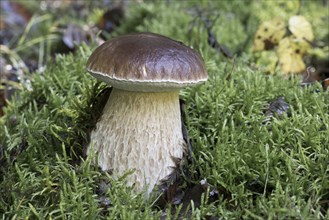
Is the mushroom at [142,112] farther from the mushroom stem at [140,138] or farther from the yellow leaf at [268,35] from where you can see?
the yellow leaf at [268,35]

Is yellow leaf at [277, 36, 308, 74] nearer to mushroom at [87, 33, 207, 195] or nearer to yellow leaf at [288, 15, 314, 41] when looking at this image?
yellow leaf at [288, 15, 314, 41]

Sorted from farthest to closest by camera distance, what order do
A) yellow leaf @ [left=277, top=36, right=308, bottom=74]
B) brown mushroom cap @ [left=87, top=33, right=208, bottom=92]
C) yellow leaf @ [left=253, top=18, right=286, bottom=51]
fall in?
yellow leaf @ [left=253, top=18, right=286, bottom=51] < yellow leaf @ [left=277, top=36, right=308, bottom=74] < brown mushroom cap @ [left=87, top=33, right=208, bottom=92]

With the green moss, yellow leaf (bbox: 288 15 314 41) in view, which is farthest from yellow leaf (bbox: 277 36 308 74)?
the green moss

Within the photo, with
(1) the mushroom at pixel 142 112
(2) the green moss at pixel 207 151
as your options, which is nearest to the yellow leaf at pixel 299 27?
(2) the green moss at pixel 207 151

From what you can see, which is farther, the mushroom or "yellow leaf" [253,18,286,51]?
"yellow leaf" [253,18,286,51]

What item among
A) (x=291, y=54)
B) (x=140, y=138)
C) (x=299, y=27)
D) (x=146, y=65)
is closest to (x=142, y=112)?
(x=140, y=138)

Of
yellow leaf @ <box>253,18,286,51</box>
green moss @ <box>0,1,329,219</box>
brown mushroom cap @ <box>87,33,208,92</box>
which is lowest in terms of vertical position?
green moss @ <box>0,1,329,219</box>

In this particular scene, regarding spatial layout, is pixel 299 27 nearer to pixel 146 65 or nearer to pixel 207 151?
pixel 207 151

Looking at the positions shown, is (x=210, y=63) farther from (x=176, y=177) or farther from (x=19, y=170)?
(x=19, y=170)

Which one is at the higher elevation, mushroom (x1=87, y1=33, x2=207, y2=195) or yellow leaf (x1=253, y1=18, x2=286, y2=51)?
yellow leaf (x1=253, y1=18, x2=286, y2=51)
